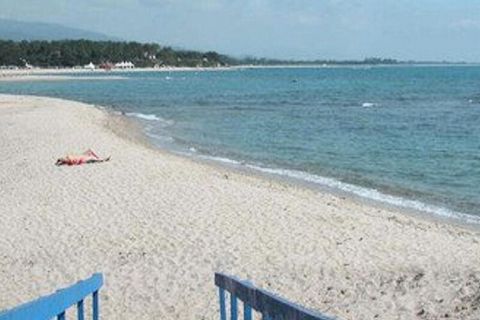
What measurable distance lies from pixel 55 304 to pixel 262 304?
1310 mm

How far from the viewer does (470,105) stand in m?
56.5

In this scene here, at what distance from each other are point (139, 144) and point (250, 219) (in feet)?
50.0

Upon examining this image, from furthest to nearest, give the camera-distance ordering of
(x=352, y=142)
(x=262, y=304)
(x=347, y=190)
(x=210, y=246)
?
1. (x=352, y=142)
2. (x=347, y=190)
3. (x=210, y=246)
4. (x=262, y=304)

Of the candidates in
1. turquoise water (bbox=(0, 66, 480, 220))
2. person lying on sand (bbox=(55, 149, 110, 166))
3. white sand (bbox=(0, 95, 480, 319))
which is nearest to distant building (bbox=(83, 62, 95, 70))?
turquoise water (bbox=(0, 66, 480, 220))

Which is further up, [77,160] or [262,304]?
[262,304]

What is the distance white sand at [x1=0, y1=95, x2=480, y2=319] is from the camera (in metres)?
9.66

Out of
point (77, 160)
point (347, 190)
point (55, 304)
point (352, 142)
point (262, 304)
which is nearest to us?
point (262, 304)

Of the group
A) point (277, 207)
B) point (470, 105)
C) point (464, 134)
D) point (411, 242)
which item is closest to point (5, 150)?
point (277, 207)

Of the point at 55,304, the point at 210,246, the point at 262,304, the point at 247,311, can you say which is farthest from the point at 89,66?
the point at 262,304

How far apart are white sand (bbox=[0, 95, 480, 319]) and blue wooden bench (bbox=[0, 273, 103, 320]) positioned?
3627mm

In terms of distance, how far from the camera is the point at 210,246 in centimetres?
1233

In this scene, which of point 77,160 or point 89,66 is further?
point 89,66

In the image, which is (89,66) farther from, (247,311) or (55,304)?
(247,311)

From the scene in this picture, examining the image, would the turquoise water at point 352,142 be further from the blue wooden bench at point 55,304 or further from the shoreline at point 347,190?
the blue wooden bench at point 55,304
